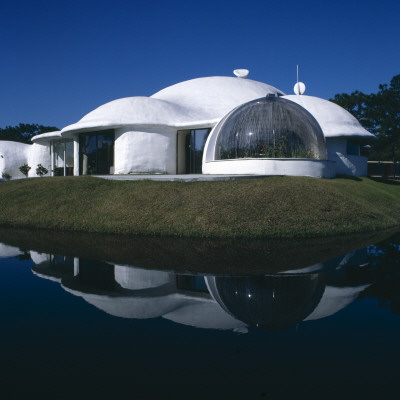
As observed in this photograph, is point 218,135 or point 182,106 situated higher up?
point 182,106

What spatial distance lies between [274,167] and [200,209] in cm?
616

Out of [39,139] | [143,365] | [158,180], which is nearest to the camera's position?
[143,365]

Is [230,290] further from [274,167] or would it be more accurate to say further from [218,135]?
[218,135]

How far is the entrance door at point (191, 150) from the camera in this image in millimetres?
21594

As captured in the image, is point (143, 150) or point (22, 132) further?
point (22, 132)

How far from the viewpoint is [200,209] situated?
11.3 metres

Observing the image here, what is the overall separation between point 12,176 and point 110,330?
2989 centimetres

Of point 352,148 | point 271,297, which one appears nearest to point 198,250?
point 271,297

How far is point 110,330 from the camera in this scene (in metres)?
4.21

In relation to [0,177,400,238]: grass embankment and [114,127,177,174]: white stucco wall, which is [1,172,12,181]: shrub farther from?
[0,177,400,238]: grass embankment

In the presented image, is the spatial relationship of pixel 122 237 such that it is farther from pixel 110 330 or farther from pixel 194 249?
pixel 110 330

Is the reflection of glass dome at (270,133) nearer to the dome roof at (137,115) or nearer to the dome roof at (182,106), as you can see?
the dome roof at (182,106)

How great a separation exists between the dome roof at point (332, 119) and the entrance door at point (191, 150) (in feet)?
19.0

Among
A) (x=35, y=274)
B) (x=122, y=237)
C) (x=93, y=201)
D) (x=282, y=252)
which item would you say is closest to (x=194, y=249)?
(x=282, y=252)
